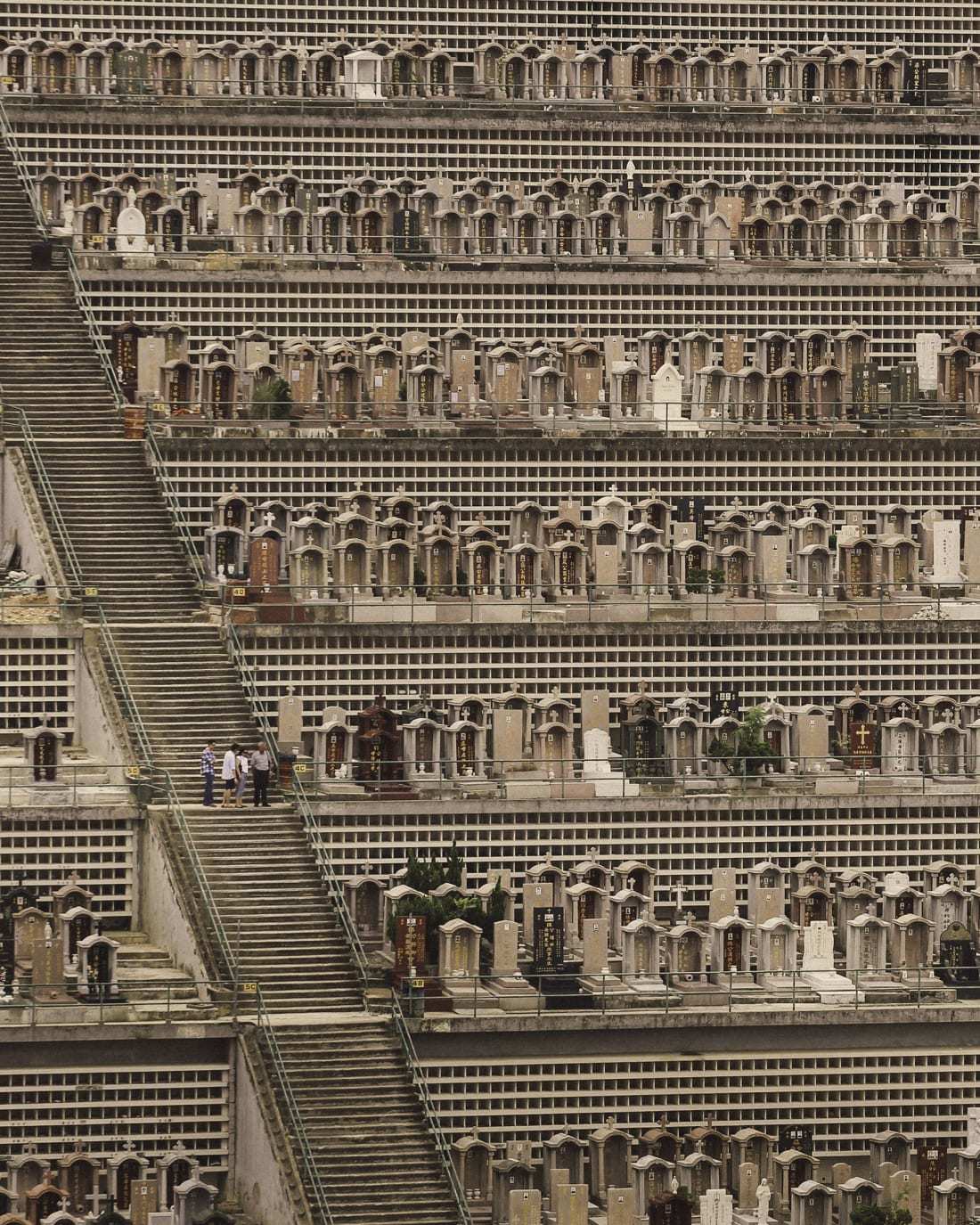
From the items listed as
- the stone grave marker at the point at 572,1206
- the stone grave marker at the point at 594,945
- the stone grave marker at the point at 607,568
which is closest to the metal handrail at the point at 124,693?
the stone grave marker at the point at 594,945

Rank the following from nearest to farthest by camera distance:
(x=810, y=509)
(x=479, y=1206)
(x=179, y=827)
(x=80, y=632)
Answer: (x=479, y=1206)
(x=179, y=827)
(x=80, y=632)
(x=810, y=509)

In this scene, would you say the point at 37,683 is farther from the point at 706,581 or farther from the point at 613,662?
the point at 706,581

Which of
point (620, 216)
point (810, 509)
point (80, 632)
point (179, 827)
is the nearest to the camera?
point (179, 827)

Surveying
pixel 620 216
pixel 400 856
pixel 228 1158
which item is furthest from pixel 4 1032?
pixel 620 216

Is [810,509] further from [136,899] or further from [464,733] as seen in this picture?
[136,899]

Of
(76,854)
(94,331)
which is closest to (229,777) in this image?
(76,854)

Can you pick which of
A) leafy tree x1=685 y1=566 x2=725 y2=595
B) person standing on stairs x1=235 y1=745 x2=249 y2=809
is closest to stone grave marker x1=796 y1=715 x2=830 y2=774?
leafy tree x1=685 y1=566 x2=725 y2=595

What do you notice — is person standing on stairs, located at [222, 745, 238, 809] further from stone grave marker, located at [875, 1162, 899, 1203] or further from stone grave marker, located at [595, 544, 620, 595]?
stone grave marker, located at [875, 1162, 899, 1203]
